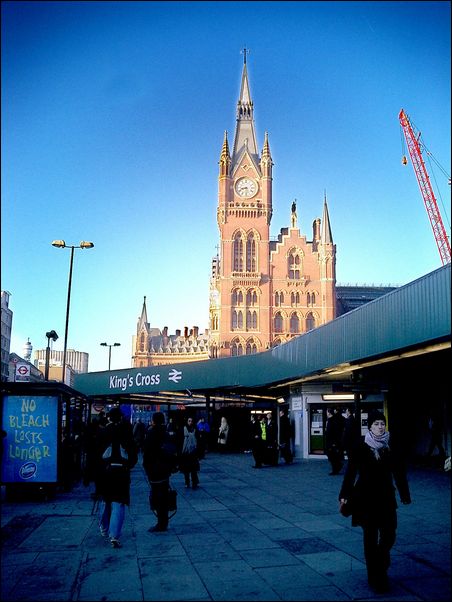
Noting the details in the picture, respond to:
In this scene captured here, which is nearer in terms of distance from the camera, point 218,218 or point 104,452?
point 104,452

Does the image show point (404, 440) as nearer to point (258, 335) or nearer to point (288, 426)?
point (288, 426)

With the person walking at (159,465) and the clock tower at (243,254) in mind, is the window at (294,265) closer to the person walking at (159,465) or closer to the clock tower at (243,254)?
the clock tower at (243,254)

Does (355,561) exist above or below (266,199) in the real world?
below

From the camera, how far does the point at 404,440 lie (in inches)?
831

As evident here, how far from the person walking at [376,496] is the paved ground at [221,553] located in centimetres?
26

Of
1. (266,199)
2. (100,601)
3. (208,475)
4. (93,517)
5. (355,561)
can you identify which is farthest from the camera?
(266,199)

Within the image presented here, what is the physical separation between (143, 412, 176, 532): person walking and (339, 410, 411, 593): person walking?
360 cm

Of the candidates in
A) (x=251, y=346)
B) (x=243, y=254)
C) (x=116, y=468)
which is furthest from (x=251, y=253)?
(x=116, y=468)

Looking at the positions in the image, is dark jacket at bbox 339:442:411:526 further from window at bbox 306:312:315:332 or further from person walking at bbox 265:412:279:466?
window at bbox 306:312:315:332

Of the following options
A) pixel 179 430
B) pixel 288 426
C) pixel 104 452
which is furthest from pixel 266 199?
pixel 104 452

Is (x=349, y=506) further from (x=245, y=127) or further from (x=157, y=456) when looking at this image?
(x=245, y=127)

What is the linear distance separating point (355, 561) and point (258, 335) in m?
80.6

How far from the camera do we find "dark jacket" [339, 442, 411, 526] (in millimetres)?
5973

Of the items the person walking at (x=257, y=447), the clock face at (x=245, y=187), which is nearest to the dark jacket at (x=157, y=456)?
the person walking at (x=257, y=447)
